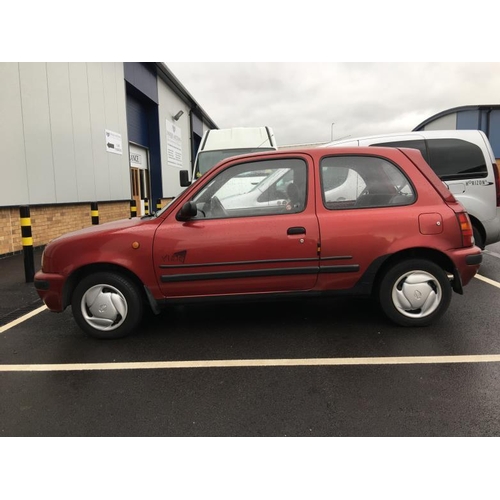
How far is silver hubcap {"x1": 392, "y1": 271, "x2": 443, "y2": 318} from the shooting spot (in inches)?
141

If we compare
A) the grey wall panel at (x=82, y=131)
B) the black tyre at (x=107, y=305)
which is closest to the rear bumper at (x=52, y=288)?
the black tyre at (x=107, y=305)

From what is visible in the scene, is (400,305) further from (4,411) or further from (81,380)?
(4,411)

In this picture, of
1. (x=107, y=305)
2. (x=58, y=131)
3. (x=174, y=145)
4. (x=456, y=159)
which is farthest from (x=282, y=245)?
(x=174, y=145)

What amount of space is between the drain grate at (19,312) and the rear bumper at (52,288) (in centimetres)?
103

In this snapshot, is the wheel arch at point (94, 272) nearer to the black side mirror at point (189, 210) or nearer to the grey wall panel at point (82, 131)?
the black side mirror at point (189, 210)

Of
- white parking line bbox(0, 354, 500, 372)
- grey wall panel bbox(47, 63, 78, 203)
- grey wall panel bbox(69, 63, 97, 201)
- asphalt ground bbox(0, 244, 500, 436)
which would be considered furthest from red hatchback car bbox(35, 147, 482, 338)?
grey wall panel bbox(69, 63, 97, 201)

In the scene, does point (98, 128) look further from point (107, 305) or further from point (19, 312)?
point (107, 305)

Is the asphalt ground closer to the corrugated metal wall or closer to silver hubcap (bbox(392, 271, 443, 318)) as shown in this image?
silver hubcap (bbox(392, 271, 443, 318))

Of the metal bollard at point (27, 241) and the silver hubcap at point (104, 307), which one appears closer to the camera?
the silver hubcap at point (104, 307)

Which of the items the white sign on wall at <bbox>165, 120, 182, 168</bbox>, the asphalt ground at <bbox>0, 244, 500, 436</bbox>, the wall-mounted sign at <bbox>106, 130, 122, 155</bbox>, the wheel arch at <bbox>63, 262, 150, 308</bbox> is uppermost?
the white sign on wall at <bbox>165, 120, 182, 168</bbox>

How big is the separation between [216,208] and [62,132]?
8.16m

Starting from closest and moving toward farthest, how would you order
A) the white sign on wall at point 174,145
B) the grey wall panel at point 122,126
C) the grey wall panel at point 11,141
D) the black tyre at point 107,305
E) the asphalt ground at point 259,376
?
1. the asphalt ground at point 259,376
2. the black tyre at point 107,305
3. the grey wall panel at point 11,141
4. the grey wall panel at point 122,126
5. the white sign on wall at point 174,145

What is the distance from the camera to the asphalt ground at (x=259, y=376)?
2.28 metres

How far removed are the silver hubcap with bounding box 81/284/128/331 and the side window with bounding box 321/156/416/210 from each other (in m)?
2.05
